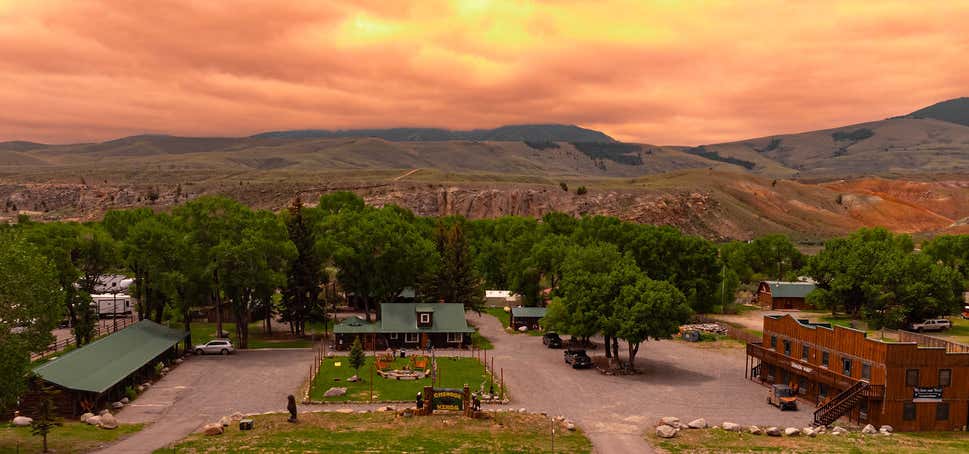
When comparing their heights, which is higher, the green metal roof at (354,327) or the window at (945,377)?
the window at (945,377)

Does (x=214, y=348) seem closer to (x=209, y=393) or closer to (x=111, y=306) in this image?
(x=209, y=393)

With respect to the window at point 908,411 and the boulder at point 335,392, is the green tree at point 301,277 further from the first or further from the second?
the window at point 908,411

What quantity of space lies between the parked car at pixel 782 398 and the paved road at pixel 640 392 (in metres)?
0.54

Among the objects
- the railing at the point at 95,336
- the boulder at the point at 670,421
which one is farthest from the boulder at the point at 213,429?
the boulder at the point at 670,421

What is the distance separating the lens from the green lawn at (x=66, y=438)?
32.7 m

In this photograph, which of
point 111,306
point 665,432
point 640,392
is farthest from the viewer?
point 111,306

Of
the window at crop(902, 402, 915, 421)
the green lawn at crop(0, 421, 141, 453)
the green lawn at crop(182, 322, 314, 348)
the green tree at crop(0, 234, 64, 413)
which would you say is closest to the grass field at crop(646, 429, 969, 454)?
the window at crop(902, 402, 915, 421)

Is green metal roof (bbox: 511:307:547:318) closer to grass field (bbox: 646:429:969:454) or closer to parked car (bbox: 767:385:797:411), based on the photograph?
parked car (bbox: 767:385:797:411)

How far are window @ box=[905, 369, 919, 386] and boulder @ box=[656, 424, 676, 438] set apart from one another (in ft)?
54.6

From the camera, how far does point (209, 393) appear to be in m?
47.1

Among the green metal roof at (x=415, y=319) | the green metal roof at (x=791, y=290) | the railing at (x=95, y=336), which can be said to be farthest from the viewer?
the green metal roof at (x=791, y=290)

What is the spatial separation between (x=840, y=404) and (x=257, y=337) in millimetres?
57053

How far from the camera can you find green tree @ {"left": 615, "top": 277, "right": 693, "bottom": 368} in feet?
175

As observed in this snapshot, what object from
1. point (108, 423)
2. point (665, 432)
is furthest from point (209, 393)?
point (665, 432)
